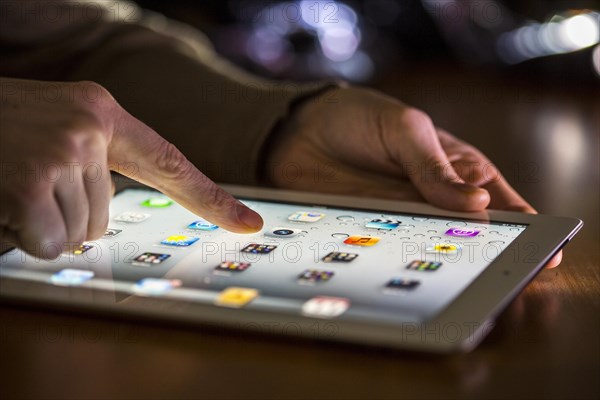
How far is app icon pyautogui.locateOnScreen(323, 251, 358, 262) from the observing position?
0.52m

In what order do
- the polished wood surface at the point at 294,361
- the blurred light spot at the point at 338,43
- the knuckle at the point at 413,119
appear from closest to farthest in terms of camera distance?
1. the polished wood surface at the point at 294,361
2. the knuckle at the point at 413,119
3. the blurred light spot at the point at 338,43

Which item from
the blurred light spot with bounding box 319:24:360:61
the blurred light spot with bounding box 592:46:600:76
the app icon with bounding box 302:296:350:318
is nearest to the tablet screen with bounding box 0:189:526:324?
the app icon with bounding box 302:296:350:318

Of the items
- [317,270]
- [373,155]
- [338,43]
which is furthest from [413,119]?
[338,43]

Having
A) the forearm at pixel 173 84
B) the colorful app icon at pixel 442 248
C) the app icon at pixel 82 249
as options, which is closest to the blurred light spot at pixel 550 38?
the forearm at pixel 173 84

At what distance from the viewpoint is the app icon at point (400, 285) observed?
47 centimetres

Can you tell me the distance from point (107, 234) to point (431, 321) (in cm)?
25

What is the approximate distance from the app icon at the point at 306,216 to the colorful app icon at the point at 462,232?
9 cm

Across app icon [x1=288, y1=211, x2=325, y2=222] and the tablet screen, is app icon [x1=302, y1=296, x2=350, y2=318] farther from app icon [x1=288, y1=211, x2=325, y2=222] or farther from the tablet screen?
app icon [x1=288, y1=211, x2=325, y2=222]

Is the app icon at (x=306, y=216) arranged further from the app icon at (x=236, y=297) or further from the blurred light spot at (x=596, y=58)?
the blurred light spot at (x=596, y=58)

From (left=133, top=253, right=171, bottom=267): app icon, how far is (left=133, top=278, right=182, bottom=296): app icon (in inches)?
1.1

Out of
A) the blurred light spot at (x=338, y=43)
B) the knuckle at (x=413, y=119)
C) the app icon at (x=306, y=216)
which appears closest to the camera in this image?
the app icon at (x=306, y=216)

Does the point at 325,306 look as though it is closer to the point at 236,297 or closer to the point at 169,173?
the point at 236,297

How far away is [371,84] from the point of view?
1386 millimetres

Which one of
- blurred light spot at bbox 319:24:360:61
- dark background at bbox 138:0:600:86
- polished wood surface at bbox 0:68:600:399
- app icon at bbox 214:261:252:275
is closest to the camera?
polished wood surface at bbox 0:68:600:399
